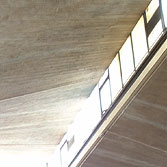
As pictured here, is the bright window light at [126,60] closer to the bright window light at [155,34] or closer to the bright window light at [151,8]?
the bright window light at [155,34]

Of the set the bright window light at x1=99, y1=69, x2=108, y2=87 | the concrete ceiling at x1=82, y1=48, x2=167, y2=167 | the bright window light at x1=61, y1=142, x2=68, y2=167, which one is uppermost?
the bright window light at x1=99, y1=69, x2=108, y2=87

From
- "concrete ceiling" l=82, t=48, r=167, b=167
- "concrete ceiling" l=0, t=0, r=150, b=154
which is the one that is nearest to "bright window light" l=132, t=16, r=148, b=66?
"concrete ceiling" l=0, t=0, r=150, b=154

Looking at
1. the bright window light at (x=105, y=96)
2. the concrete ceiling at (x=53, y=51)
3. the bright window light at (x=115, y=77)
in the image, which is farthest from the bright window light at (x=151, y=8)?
the bright window light at (x=105, y=96)

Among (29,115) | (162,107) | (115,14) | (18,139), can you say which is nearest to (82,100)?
(29,115)

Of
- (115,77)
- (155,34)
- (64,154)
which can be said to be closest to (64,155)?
(64,154)

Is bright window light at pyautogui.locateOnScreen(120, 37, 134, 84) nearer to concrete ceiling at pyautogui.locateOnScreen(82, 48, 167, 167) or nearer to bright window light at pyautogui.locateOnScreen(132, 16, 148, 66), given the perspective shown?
bright window light at pyautogui.locateOnScreen(132, 16, 148, 66)

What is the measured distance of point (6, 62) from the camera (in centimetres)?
801

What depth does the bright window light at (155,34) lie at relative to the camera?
7578 millimetres

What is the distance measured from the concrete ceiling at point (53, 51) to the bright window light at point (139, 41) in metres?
0.15

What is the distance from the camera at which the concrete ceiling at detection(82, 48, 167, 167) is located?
823cm

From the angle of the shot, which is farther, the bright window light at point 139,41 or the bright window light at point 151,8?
the bright window light at point 139,41

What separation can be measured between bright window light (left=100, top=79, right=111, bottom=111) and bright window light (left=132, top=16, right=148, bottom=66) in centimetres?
166

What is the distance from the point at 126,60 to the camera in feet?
29.6

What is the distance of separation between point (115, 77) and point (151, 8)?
7.03ft
